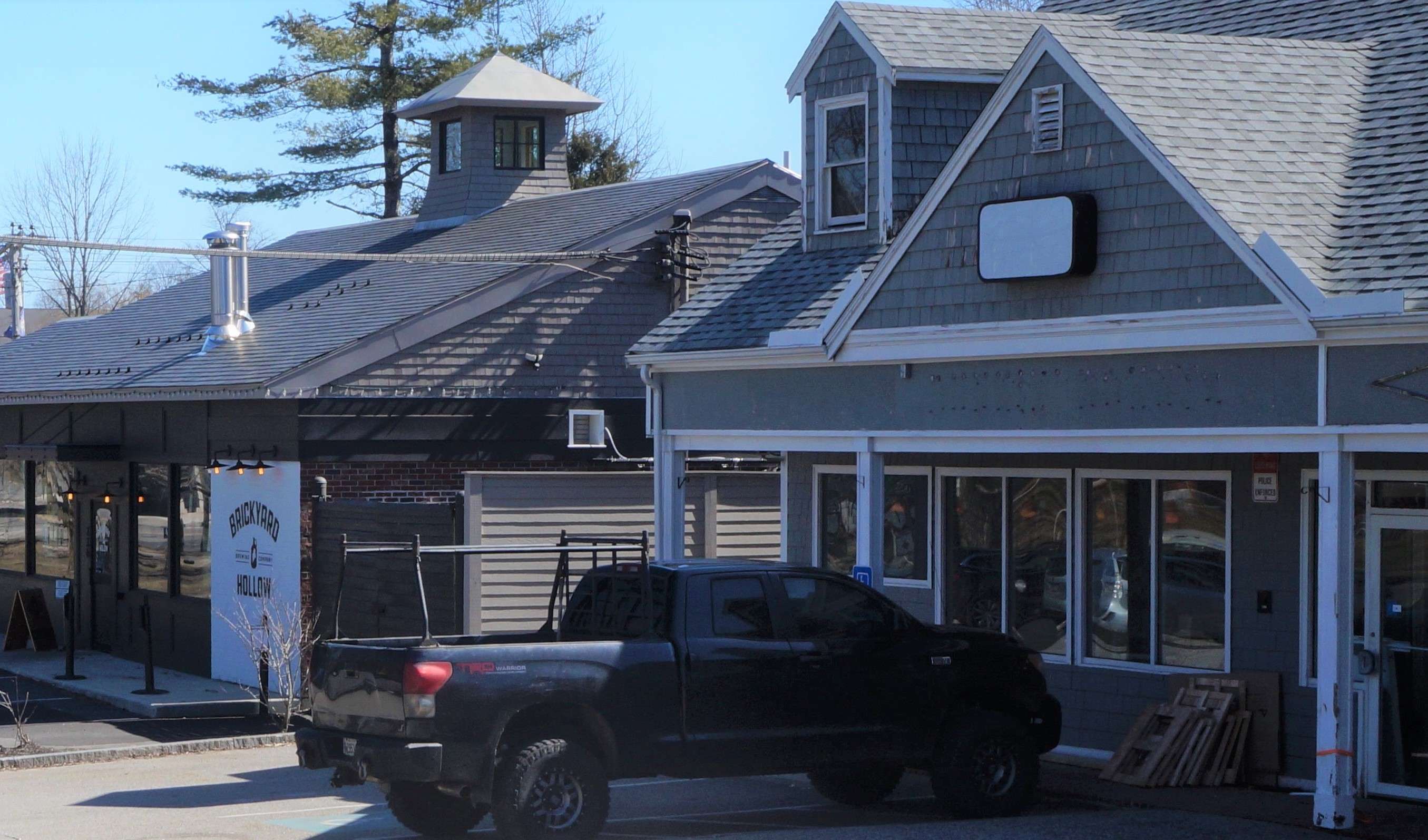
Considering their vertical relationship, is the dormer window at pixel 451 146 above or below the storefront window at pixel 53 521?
above

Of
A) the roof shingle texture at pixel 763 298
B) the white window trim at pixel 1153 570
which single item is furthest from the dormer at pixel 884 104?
the white window trim at pixel 1153 570

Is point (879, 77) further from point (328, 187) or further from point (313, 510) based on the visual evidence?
point (328, 187)

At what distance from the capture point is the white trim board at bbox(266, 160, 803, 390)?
20.6 meters

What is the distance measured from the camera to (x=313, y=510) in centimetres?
2061

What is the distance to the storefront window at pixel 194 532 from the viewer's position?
2283 centimetres

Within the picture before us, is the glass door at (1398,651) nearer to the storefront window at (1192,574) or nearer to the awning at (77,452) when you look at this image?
the storefront window at (1192,574)

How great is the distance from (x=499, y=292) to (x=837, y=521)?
6400mm

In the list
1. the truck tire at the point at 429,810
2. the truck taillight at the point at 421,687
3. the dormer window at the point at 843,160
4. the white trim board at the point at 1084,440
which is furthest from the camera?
the dormer window at the point at 843,160

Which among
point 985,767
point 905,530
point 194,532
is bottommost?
point 985,767

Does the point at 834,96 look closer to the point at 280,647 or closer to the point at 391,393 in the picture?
the point at 391,393

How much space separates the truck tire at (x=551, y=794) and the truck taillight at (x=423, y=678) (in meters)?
0.67

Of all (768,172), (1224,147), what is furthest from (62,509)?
(1224,147)

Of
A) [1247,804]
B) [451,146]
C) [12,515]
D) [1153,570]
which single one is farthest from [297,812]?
[12,515]

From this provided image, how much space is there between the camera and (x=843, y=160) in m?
17.3
